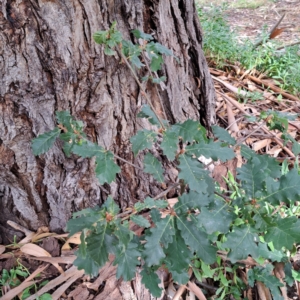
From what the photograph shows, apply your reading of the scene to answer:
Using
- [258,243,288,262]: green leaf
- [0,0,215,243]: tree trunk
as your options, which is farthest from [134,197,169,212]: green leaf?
[258,243,288,262]: green leaf

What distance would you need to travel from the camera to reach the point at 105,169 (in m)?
1.03

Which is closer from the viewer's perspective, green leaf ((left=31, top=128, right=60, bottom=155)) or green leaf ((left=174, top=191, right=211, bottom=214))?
green leaf ((left=174, top=191, right=211, bottom=214))

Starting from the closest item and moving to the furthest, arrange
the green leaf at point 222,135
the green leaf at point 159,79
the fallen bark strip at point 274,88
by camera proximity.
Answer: the green leaf at point 222,135, the green leaf at point 159,79, the fallen bark strip at point 274,88

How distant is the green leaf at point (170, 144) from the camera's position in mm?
1021

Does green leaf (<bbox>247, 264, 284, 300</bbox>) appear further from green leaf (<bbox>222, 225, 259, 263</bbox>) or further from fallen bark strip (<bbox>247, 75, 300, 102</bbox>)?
fallen bark strip (<bbox>247, 75, 300, 102</bbox>)

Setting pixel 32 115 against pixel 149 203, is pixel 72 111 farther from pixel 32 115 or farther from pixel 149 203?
pixel 149 203

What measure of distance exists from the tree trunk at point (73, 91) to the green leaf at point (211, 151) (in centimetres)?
44

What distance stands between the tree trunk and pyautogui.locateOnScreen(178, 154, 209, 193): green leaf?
472mm

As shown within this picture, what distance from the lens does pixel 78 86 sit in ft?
4.14

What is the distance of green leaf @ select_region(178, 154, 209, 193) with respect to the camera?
99 cm

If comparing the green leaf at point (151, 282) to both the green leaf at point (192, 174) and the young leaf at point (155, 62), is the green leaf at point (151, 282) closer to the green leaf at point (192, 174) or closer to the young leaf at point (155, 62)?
the green leaf at point (192, 174)

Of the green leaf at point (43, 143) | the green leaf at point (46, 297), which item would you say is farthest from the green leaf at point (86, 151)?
the green leaf at point (46, 297)

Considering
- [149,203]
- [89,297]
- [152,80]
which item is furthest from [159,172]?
[89,297]

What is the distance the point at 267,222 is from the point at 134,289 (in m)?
0.77
